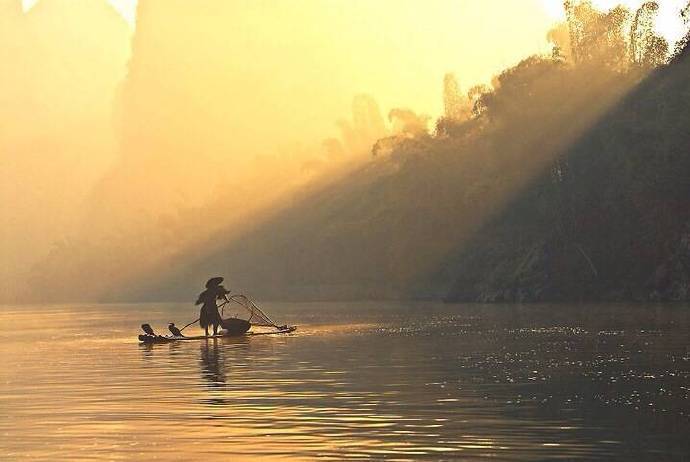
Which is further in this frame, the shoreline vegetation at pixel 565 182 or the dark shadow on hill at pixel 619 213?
the shoreline vegetation at pixel 565 182

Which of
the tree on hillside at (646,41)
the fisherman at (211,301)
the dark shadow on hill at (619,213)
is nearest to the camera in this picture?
the fisherman at (211,301)

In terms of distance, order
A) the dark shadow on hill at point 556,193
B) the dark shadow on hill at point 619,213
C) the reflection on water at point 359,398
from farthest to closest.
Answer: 1. the dark shadow on hill at point 556,193
2. the dark shadow on hill at point 619,213
3. the reflection on water at point 359,398

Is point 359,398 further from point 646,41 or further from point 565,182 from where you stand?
point 646,41

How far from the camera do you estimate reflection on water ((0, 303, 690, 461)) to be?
78.0 ft

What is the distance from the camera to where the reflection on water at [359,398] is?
2377 centimetres

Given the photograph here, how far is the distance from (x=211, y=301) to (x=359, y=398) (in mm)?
33453

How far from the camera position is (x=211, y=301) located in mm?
65000

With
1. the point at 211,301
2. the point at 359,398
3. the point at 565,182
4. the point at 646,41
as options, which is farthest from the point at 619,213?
the point at 359,398

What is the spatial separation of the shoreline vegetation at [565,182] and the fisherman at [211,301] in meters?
50.1

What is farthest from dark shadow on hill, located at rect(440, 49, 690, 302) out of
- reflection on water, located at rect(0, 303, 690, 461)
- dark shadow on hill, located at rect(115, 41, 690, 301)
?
reflection on water, located at rect(0, 303, 690, 461)

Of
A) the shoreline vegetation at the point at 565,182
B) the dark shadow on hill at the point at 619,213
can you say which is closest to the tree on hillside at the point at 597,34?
the shoreline vegetation at the point at 565,182

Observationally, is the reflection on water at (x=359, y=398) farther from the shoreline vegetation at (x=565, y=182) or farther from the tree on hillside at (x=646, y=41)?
the tree on hillside at (x=646, y=41)

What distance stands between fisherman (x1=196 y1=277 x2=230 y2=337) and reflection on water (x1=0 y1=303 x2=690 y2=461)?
3187 mm

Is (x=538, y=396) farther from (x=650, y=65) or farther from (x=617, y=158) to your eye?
(x=650, y=65)
